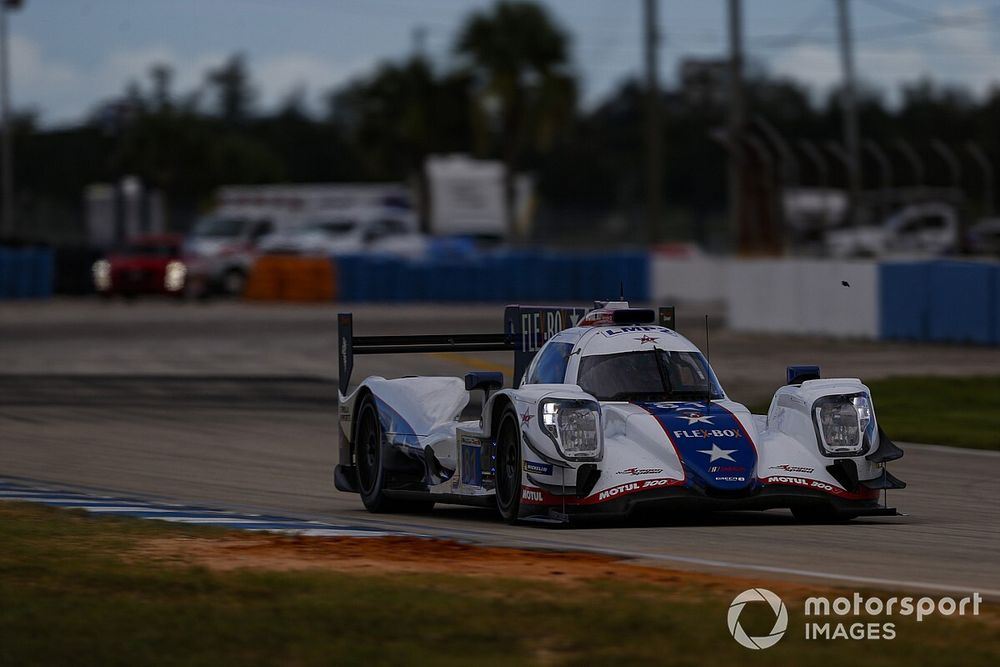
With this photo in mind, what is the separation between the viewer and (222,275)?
45.9m

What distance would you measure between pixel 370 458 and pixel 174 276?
33233mm

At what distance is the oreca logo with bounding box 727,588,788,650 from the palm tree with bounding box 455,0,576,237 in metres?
59.3

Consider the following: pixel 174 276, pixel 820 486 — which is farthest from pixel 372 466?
pixel 174 276

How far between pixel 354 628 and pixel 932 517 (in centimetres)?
515

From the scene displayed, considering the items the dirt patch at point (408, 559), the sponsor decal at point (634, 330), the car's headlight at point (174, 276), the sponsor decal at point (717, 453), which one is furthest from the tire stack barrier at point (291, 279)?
the dirt patch at point (408, 559)

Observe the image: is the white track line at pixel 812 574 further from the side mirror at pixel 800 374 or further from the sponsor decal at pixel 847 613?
the side mirror at pixel 800 374

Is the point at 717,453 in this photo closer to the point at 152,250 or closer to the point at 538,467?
the point at 538,467

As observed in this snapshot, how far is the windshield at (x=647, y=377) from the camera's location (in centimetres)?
1041

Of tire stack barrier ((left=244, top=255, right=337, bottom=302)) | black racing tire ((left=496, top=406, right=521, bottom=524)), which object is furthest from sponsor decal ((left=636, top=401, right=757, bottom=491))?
tire stack barrier ((left=244, top=255, right=337, bottom=302))

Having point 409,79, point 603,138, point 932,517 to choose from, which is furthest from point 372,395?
point 603,138

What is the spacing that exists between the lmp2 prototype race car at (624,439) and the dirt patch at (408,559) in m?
0.96

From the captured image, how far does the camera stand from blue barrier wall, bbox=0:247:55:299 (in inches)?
1796

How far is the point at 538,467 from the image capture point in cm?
978

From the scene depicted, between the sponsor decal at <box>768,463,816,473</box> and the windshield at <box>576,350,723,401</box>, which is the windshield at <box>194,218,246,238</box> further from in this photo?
the sponsor decal at <box>768,463,816,473</box>
